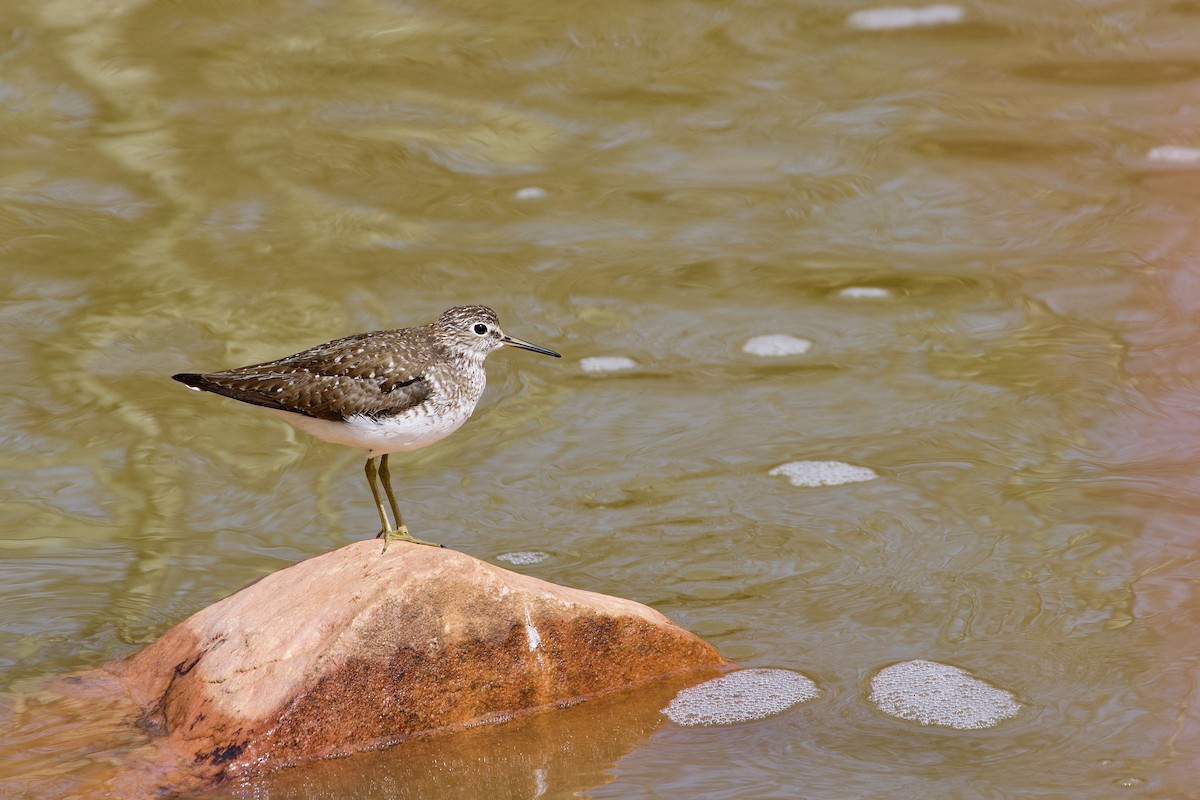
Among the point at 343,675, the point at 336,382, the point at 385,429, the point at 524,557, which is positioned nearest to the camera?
the point at 343,675

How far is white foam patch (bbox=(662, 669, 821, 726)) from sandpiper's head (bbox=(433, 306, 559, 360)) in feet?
5.62

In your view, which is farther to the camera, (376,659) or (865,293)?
(865,293)

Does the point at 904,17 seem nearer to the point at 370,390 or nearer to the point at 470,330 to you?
the point at 470,330

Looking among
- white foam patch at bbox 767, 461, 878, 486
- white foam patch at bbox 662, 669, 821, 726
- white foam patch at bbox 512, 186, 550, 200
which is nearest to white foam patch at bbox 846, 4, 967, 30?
white foam patch at bbox 512, 186, 550, 200

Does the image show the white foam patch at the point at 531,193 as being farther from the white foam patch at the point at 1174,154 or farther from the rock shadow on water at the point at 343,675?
the rock shadow on water at the point at 343,675

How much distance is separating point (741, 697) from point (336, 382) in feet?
6.35

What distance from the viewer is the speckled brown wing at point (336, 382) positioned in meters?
5.66

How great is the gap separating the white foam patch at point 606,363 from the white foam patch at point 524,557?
186 cm

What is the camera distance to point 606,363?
27.8ft

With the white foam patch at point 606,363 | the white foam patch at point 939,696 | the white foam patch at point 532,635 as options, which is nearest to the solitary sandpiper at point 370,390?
the white foam patch at point 532,635

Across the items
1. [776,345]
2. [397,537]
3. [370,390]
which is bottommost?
[776,345]

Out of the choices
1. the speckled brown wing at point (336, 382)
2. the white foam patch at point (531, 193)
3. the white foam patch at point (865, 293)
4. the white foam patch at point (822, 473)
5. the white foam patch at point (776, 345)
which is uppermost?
the speckled brown wing at point (336, 382)

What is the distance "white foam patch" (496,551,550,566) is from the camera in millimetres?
6684

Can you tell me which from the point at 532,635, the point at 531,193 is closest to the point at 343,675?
the point at 532,635
